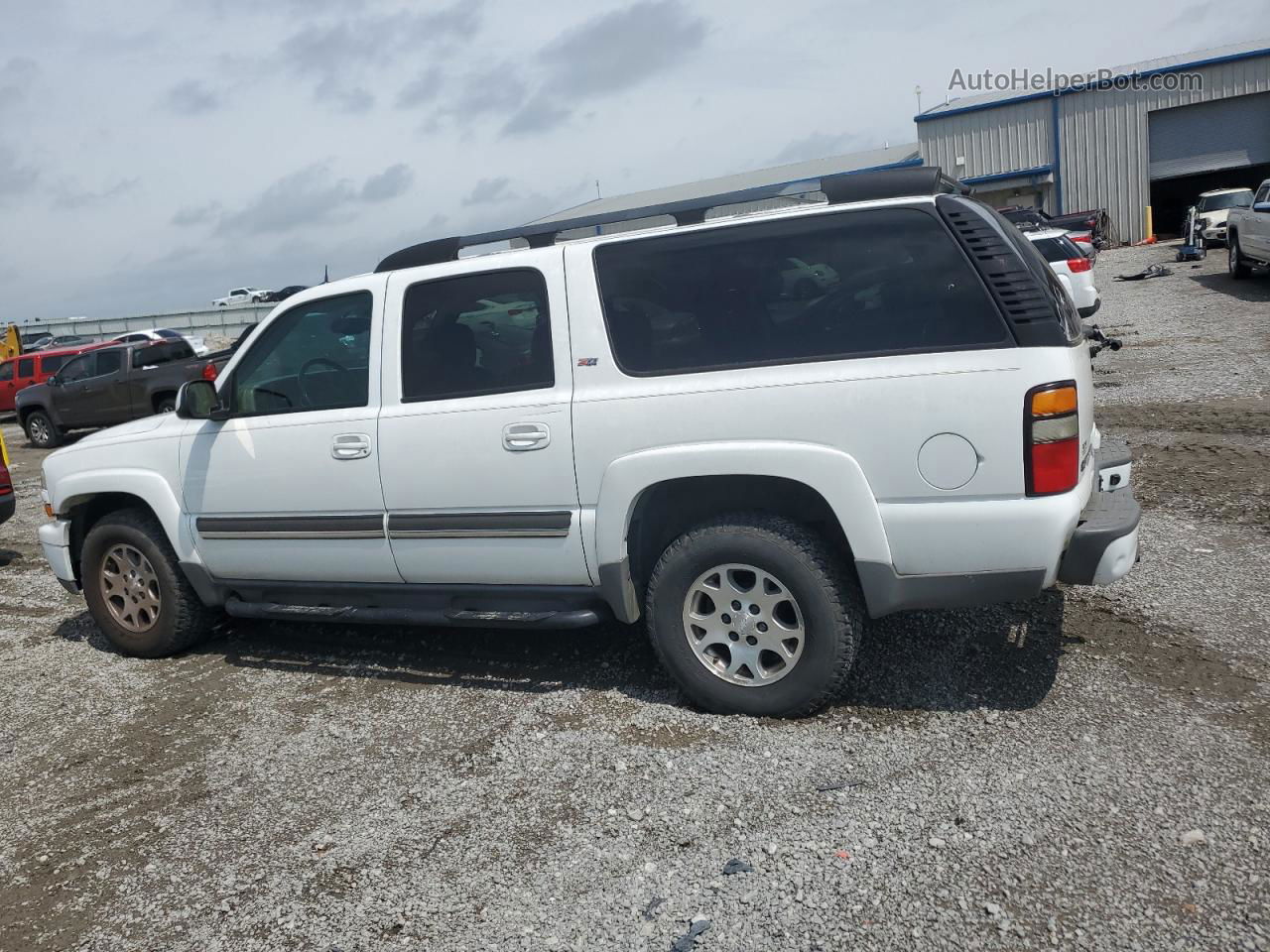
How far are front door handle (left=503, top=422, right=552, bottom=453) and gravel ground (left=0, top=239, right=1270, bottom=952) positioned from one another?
116 cm

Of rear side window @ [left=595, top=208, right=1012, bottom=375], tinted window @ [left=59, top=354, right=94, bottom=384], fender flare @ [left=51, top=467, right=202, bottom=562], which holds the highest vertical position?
rear side window @ [left=595, top=208, right=1012, bottom=375]

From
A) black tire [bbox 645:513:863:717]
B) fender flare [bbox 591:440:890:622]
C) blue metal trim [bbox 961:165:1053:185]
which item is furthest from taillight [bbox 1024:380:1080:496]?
blue metal trim [bbox 961:165:1053:185]

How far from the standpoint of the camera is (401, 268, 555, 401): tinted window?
4.42 meters

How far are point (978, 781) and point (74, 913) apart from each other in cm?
303

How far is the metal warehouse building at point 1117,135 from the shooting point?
113ft

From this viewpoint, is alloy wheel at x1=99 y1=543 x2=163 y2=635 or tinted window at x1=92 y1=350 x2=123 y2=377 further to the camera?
tinted window at x1=92 y1=350 x2=123 y2=377

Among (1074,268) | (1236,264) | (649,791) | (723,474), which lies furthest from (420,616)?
(1236,264)

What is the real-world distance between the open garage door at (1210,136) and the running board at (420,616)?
123 ft

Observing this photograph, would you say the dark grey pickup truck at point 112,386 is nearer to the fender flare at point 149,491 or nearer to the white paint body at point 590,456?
the fender flare at point 149,491

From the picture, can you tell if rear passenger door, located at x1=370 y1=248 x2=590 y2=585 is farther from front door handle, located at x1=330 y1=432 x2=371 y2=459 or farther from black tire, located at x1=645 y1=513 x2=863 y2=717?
black tire, located at x1=645 y1=513 x2=863 y2=717

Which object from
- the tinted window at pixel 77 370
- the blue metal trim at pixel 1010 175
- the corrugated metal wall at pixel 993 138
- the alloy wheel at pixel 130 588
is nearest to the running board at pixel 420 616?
the alloy wheel at pixel 130 588

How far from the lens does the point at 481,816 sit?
3697 millimetres

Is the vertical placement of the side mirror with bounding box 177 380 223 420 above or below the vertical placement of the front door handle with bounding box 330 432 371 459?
above

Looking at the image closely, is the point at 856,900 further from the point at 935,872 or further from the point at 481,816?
the point at 481,816
